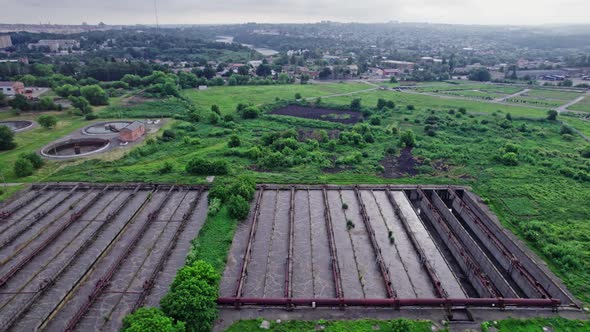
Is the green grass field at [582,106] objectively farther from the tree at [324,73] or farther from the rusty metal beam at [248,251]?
the rusty metal beam at [248,251]

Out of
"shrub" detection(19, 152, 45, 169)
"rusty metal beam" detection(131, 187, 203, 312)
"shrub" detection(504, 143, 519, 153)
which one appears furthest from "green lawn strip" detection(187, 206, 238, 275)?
"shrub" detection(504, 143, 519, 153)

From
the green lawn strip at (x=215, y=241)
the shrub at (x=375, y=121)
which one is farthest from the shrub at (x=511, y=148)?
the green lawn strip at (x=215, y=241)

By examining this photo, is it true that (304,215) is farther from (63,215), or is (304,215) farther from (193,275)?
(63,215)

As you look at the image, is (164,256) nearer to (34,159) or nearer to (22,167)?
(22,167)

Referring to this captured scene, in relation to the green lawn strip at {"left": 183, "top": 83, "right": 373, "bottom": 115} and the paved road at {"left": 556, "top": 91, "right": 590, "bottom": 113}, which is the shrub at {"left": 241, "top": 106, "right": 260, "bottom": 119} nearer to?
the green lawn strip at {"left": 183, "top": 83, "right": 373, "bottom": 115}

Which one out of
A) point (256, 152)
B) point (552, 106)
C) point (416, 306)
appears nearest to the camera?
point (416, 306)

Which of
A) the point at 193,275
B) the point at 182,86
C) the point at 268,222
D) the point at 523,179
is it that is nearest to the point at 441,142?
the point at 523,179
